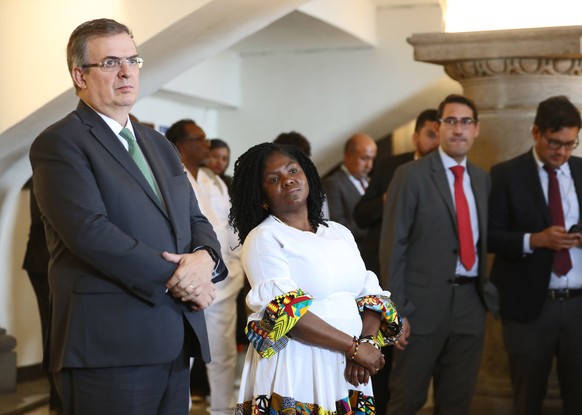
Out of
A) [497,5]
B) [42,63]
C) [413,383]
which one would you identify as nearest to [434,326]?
[413,383]

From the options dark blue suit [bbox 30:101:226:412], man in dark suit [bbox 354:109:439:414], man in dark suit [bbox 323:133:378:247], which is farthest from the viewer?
man in dark suit [bbox 323:133:378:247]

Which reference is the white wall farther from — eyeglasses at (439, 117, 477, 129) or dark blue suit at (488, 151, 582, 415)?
eyeglasses at (439, 117, 477, 129)

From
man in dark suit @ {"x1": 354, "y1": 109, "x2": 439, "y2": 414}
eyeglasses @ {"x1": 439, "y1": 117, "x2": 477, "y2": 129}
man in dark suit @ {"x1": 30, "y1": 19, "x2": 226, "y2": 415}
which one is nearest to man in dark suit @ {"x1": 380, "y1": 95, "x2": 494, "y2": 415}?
eyeglasses @ {"x1": 439, "y1": 117, "x2": 477, "y2": 129}

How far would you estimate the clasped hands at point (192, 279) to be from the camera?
2.76 metres

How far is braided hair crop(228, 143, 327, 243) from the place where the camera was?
3334 millimetres

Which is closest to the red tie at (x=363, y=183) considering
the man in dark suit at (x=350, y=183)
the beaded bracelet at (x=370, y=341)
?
the man in dark suit at (x=350, y=183)

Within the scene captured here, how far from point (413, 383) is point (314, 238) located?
5.10ft

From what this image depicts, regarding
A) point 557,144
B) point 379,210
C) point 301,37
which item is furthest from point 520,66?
point 301,37

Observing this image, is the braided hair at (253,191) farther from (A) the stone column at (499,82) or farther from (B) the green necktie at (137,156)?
(A) the stone column at (499,82)

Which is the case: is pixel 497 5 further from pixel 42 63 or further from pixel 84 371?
pixel 84 371

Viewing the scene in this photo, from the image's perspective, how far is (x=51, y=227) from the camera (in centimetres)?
286

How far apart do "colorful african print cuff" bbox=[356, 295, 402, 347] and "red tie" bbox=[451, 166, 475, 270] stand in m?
1.22

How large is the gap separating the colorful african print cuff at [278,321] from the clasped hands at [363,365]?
8.9 inches

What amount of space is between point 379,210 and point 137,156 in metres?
2.68
